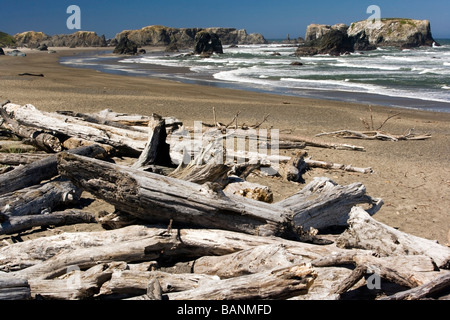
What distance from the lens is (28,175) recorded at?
525 centimetres

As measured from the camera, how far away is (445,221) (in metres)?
5.61

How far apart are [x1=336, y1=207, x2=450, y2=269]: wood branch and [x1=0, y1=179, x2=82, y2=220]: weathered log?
130 inches

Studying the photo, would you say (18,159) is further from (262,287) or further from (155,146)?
(262,287)

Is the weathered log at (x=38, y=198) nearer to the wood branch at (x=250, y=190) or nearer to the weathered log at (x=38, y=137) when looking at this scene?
the weathered log at (x=38, y=137)

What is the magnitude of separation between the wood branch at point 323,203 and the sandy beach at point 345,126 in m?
0.95

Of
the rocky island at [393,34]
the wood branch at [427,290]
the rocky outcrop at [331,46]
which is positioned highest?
the rocky island at [393,34]

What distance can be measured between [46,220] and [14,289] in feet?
5.61

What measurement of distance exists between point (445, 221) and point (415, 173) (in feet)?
7.27

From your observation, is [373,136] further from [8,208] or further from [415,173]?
[8,208]

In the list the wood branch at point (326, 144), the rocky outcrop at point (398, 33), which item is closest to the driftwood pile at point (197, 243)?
the wood branch at point (326, 144)

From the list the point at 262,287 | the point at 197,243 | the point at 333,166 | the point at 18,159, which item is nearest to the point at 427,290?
the point at 262,287

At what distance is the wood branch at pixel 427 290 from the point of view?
9.95 feet

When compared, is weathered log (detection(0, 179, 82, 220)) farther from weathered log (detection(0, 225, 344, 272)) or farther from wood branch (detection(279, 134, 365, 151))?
wood branch (detection(279, 134, 365, 151))
